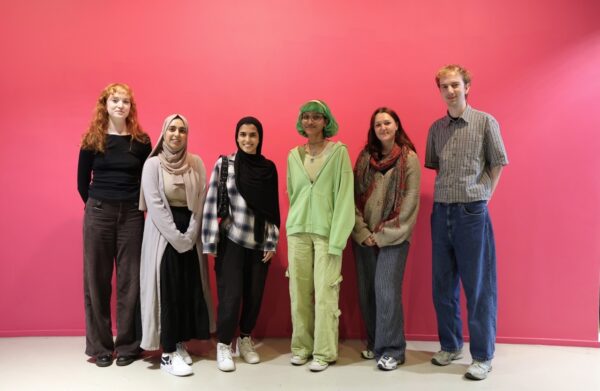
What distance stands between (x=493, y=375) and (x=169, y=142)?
2299mm

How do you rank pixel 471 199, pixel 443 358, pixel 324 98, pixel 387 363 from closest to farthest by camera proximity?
pixel 471 199 < pixel 387 363 < pixel 443 358 < pixel 324 98

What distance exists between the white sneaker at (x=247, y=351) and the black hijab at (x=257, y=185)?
66cm

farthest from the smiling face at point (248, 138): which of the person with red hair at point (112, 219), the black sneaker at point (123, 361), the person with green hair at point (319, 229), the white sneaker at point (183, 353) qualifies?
the black sneaker at point (123, 361)

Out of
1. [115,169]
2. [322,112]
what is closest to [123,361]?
[115,169]

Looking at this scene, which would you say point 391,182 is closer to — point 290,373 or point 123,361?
point 290,373

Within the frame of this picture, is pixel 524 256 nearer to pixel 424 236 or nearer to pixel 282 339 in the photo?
pixel 424 236

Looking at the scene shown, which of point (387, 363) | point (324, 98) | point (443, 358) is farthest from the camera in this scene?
point (324, 98)

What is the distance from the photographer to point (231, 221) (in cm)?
254

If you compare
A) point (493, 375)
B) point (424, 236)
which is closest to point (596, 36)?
point (424, 236)

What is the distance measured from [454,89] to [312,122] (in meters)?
0.81

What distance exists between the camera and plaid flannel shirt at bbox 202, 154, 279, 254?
2.47 meters

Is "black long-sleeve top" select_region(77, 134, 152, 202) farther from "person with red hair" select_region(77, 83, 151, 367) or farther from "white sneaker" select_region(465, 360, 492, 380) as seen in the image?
"white sneaker" select_region(465, 360, 492, 380)

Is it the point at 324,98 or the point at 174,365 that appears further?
the point at 324,98

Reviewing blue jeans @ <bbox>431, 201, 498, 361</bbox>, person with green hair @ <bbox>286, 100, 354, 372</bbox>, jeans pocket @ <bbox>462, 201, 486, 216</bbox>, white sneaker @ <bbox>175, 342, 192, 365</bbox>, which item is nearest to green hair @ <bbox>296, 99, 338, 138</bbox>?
person with green hair @ <bbox>286, 100, 354, 372</bbox>
